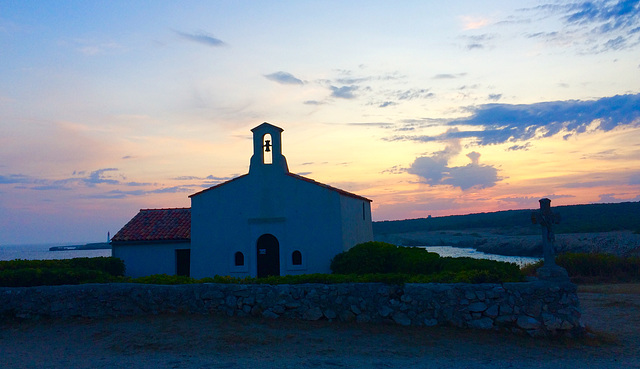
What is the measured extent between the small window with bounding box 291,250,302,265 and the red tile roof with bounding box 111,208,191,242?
219 inches

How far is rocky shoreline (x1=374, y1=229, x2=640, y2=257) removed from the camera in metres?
43.2

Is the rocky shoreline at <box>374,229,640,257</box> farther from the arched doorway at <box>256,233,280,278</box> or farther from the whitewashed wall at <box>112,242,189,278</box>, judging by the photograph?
the whitewashed wall at <box>112,242,189,278</box>

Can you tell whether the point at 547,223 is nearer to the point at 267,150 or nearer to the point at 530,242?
the point at 267,150

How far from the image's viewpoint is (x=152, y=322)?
11.0 m

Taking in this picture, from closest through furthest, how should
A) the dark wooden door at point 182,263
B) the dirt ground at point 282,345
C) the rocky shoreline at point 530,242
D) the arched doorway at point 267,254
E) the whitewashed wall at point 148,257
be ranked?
the dirt ground at point 282,345
the arched doorway at point 267,254
the whitewashed wall at point 148,257
the dark wooden door at point 182,263
the rocky shoreline at point 530,242

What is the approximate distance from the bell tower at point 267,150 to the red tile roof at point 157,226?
5.29 meters

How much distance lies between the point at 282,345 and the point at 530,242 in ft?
184

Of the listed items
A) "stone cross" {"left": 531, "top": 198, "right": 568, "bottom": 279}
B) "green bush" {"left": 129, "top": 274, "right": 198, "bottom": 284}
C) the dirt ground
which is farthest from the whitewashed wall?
"stone cross" {"left": 531, "top": 198, "right": 568, "bottom": 279}

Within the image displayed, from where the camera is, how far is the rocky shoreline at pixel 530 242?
43.2m

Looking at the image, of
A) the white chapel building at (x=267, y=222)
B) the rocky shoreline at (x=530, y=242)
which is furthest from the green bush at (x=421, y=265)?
the rocky shoreline at (x=530, y=242)

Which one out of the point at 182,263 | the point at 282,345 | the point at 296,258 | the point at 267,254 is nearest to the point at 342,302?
the point at 282,345

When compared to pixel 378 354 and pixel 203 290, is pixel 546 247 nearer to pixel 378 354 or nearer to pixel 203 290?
pixel 378 354

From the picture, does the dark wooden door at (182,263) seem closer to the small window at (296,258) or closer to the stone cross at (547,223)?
the small window at (296,258)

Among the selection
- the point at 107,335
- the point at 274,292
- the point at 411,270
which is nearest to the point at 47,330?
the point at 107,335
